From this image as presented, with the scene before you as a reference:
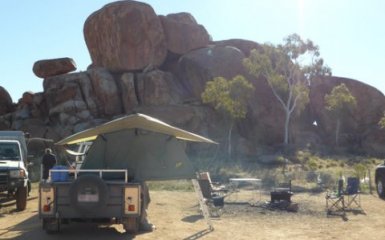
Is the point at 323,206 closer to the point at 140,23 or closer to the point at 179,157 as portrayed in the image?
the point at 179,157

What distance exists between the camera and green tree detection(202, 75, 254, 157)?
39625 mm

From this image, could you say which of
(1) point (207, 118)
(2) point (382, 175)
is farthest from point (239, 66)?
(2) point (382, 175)

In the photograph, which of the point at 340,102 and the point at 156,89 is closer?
the point at 340,102

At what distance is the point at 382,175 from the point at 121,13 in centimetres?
3759

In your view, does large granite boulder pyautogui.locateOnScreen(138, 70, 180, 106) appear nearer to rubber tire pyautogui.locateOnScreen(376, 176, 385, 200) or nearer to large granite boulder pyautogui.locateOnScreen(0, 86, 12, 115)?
large granite boulder pyautogui.locateOnScreen(0, 86, 12, 115)

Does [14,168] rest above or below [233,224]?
above

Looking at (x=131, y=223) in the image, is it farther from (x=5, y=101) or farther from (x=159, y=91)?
(x=5, y=101)

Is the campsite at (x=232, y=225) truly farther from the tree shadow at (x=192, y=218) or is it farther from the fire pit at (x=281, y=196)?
the fire pit at (x=281, y=196)

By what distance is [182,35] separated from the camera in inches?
2140

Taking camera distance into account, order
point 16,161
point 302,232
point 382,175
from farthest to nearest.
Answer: point 382,175
point 16,161
point 302,232

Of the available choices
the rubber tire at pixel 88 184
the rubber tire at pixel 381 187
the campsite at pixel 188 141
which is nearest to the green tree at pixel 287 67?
the campsite at pixel 188 141

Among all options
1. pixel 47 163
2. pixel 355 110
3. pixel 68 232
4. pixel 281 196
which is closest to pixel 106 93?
pixel 355 110

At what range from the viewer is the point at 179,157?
11242 millimetres

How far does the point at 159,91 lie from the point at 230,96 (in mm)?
9102
